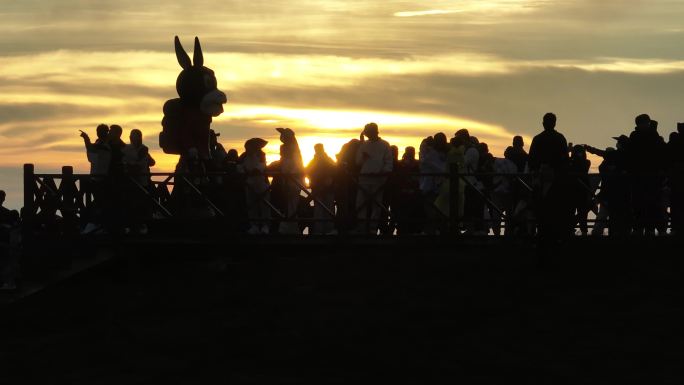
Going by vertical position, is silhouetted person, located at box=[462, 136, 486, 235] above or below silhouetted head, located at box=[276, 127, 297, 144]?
below

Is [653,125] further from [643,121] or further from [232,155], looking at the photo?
[232,155]

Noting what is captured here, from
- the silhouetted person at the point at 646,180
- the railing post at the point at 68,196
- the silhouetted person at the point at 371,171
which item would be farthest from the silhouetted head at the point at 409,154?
the railing post at the point at 68,196

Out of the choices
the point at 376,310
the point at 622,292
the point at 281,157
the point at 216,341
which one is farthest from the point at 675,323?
the point at 281,157

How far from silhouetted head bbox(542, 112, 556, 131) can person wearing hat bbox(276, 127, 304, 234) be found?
487cm

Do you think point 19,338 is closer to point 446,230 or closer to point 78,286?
point 78,286

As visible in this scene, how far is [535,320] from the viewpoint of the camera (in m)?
23.7

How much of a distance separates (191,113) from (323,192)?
10.4ft

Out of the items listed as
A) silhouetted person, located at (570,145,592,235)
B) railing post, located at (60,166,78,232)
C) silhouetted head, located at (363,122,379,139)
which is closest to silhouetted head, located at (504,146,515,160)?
silhouetted person, located at (570,145,592,235)

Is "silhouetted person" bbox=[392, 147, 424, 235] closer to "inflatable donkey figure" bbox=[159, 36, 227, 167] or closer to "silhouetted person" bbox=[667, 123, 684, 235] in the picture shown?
"inflatable donkey figure" bbox=[159, 36, 227, 167]

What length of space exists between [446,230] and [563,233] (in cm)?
242

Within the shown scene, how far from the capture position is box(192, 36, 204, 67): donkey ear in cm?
3067

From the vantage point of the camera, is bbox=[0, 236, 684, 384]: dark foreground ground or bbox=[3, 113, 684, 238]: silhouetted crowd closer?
bbox=[0, 236, 684, 384]: dark foreground ground

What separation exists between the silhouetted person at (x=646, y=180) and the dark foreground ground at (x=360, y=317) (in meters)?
0.99

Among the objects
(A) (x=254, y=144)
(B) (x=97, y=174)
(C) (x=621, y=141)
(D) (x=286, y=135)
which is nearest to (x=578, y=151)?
(C) (x=621, y=141)
